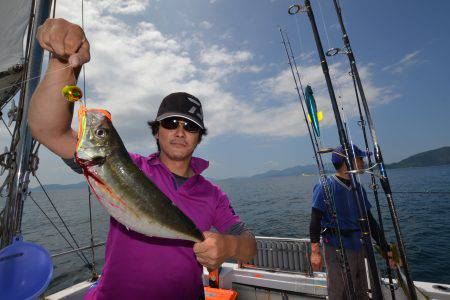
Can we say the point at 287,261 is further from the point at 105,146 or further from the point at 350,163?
the point at 105,146

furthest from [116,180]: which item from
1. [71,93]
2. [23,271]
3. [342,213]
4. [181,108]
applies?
[342,213]

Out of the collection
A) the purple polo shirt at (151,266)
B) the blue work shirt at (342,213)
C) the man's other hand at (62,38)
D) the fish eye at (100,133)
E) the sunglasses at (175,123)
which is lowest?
the blue work shirt at (342,213)

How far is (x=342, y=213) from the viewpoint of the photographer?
6.24 meters

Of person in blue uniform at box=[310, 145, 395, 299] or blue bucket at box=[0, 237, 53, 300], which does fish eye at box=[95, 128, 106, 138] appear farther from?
person in blue uniform at box=[310, 145, 395, 299]

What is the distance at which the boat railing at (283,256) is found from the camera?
7484 millimetres

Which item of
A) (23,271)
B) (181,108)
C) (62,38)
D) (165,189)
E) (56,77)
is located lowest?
(23,271)

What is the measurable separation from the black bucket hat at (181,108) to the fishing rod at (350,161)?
10.6ft

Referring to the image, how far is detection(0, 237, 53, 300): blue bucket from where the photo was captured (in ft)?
7.12

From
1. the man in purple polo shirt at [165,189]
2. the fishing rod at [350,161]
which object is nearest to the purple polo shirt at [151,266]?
the man in purple polo shirt at [165,189]

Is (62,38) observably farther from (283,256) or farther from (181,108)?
(283,256)

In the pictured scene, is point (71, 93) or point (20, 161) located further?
point (20, 161)

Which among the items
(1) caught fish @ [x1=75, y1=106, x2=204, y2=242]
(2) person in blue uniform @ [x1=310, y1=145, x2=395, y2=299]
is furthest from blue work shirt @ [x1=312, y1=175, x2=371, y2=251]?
(1) caught fish @ [x1=75, y1=106, x2=204, y2=242]

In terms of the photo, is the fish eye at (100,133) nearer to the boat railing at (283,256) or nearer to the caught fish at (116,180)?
the caught fish at (116,180)

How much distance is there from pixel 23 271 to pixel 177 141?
193cm
